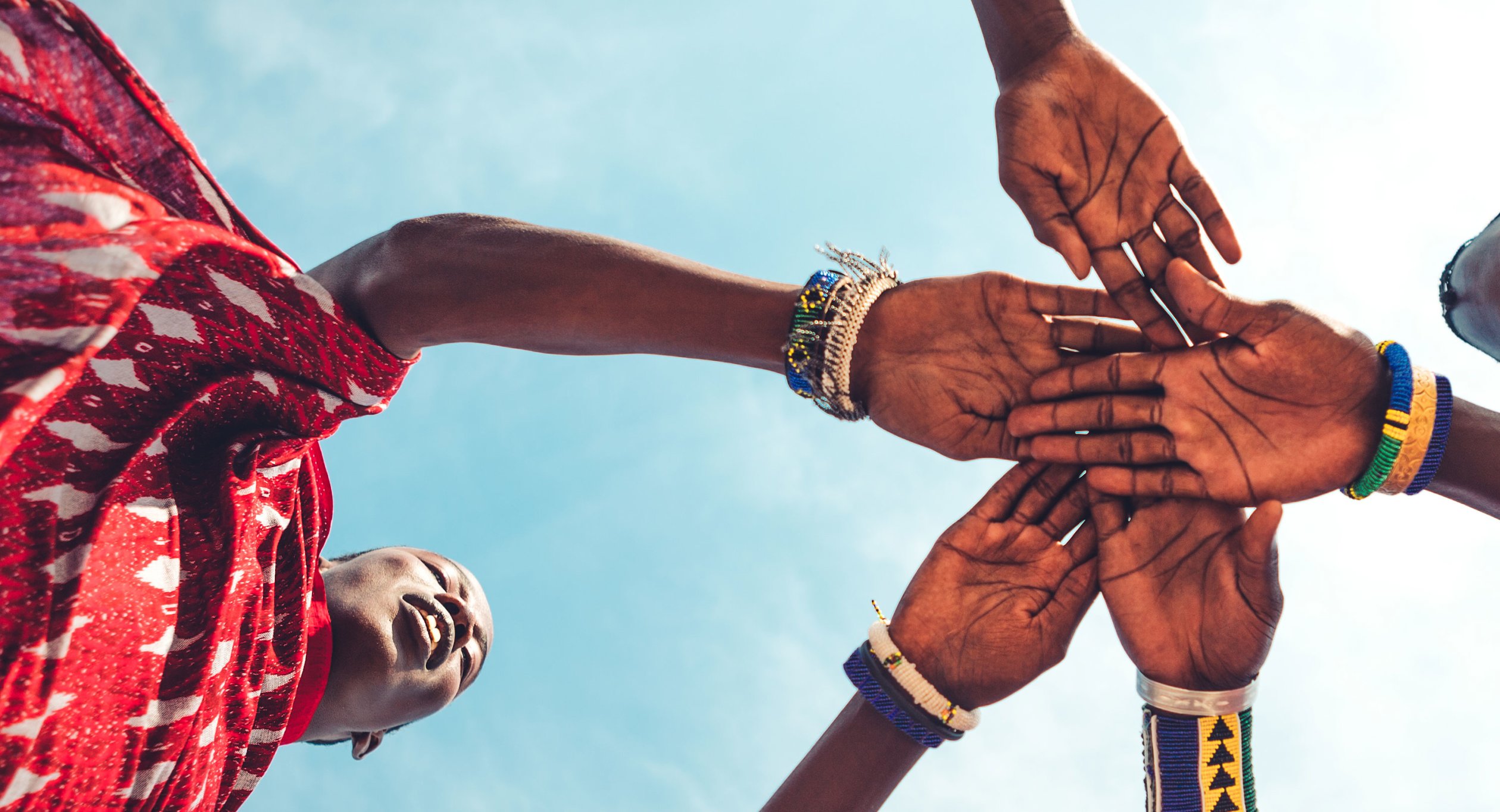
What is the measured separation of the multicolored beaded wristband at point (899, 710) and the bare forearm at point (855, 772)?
1.3 inches

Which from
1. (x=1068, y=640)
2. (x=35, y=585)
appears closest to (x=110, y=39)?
(x=35, y=585)

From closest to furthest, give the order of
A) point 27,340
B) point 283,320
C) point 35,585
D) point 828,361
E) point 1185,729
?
point 27,340 → point 35,585 → point 283,320 → point 1185,729 → point 828,361

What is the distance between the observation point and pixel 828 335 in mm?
2982

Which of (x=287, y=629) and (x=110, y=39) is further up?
(x=110, y=39)

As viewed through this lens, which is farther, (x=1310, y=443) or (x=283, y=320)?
(x=1310, y=443)

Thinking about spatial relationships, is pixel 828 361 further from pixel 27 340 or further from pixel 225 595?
pixel 27 340

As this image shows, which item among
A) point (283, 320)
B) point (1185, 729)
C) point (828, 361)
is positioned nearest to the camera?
point (283, 320)

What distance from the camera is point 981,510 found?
3.17 m

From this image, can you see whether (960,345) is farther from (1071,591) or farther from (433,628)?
(433,628)

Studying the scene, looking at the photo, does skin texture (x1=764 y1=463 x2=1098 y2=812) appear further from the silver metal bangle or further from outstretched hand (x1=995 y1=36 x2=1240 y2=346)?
outstretched hand (x1=995 y1=36 x2=1240 y2=346)

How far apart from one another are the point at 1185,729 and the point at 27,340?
2729 millimetres

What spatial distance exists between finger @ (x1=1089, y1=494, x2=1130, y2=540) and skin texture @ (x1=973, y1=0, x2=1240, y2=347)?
18.3 inches

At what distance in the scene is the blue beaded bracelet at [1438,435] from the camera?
272cm

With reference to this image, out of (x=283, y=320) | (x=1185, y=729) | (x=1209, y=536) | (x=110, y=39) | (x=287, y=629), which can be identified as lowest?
(x=287, y=629)
